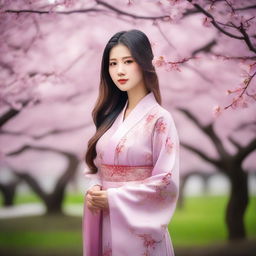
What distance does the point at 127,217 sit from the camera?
1898 mm

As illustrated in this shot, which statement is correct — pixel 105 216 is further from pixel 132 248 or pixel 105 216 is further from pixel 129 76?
pixel 129 76

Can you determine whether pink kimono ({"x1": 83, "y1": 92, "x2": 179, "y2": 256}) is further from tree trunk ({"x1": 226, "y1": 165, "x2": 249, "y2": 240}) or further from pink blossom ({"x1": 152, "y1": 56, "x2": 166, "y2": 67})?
tree trunk ({"x1": 226, "y1": 165, "x2": 249, "y2": 240})

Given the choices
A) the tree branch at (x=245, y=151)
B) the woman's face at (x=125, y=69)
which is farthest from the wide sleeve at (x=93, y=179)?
the tree branch at (x=245, y=151)

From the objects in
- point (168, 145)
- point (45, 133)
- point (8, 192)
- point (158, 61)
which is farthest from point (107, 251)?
point (8, 192)

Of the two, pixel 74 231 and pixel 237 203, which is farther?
pixel 74 231

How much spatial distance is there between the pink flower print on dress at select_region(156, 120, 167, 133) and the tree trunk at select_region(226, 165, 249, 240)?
258 centimetres

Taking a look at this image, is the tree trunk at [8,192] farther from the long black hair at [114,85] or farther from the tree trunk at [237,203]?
the long black hair at [114,85]

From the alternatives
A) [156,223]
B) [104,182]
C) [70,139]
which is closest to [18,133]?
[70,139]

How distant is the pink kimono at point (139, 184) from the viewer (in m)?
1.90

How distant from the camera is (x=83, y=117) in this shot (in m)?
5.17

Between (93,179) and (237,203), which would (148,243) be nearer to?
(93,179)

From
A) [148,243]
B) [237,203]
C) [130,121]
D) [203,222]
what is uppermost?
[130,121]

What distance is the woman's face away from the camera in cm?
208

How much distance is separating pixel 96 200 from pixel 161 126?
1.53 feet
